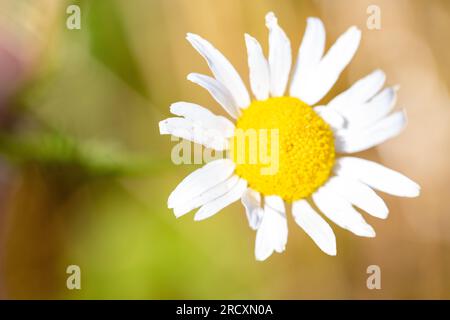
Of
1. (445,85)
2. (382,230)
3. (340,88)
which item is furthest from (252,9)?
(382,230)

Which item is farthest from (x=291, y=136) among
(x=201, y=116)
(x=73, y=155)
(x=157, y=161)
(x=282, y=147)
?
(x=73, y=155)

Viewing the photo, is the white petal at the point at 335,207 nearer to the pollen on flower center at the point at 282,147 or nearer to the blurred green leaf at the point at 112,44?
the pollen on flower center at the point at 282,147

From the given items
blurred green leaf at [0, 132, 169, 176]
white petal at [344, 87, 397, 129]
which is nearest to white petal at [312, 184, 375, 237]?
white petal at [344, 87, 397, 129]

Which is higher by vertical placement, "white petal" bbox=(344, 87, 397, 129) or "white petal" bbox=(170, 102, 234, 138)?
"white petal" bbox=(344, 87, 397, 129)

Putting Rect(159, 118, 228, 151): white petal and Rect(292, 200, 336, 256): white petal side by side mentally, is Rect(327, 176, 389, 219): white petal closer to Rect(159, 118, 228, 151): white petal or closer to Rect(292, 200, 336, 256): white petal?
Rect(292, 200, 336, 256): white petal

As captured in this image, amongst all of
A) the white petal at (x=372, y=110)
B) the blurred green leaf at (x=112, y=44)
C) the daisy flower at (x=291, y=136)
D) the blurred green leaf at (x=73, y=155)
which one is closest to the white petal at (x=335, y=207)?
the daisy flower at (x=291, y=136)

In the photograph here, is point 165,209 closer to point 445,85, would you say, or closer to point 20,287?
point 20,287

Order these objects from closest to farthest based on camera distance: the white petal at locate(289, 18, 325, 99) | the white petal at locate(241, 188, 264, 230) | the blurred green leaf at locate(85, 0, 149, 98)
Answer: the white petal at locate(241, 188, 264, 230) → the white petal at locate(289, 18, 325, 99) → the blurred green leaf at locate(85, 0, 149, 98)

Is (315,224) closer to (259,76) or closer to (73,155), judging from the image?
(259,76)
